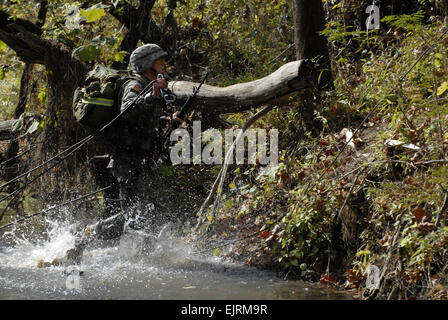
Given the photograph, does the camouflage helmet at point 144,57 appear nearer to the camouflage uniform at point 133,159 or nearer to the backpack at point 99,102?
the camouflage uniform at point 133,159

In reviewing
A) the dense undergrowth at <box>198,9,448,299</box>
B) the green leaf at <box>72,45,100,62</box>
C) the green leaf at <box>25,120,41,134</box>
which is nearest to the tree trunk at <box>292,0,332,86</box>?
the dense undergrowth at <box>198,9,448,299</box>

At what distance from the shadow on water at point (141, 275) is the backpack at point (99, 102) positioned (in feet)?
4.74

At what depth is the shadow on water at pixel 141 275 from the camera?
4.63 metres

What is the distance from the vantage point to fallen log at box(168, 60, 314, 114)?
6062 millimetres

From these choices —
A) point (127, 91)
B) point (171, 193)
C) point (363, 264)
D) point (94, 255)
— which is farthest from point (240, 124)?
point (363, 264)

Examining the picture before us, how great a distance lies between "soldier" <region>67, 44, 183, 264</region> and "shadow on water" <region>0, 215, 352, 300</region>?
0.87 feet

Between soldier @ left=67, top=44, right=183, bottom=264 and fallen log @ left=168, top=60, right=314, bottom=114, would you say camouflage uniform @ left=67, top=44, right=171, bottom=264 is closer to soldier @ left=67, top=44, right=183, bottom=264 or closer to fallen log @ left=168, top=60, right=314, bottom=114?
soldier @ left=67, top=44, right=183, bottom=264

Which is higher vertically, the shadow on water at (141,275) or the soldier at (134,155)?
the soldier at (134,155)

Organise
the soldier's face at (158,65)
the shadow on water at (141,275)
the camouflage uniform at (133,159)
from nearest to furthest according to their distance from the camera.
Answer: the shadow on water at (141,275) < the camouflage uniform at (133,159) < the soldier's face at (158,65)

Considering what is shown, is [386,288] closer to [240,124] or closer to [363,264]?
[363,264]

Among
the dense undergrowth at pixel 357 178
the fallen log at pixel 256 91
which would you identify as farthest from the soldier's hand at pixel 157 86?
the dense undergrowth at pixel 357 178

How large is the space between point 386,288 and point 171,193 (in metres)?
3.75

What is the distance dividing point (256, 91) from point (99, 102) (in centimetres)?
191

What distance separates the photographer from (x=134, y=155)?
6.14m
